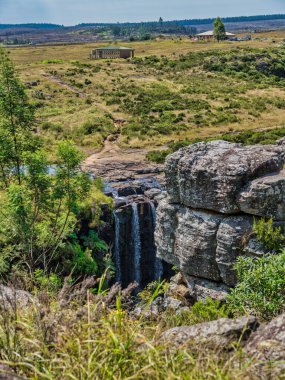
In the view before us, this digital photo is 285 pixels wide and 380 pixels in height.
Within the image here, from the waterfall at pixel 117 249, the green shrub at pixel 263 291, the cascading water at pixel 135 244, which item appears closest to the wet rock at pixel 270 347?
the green shrub at pixel 263 291

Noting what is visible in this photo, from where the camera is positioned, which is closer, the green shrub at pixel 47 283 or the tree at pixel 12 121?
the green shrub at pixel 47 283

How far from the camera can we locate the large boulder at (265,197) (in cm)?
1479

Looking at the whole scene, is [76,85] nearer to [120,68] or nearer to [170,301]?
[120,68]

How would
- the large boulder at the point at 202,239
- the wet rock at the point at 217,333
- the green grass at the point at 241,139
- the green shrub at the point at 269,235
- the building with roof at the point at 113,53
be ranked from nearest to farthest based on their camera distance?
the wet rock at the point at 217,333, the green shrub at the point at 269,235, the large boulder at the point at 202,239, the green grass at the point at 241,139, the building with roof at the point at 113,53

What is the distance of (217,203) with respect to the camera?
15.9m

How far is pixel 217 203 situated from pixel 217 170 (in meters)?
1.12

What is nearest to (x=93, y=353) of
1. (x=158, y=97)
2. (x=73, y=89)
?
(x=158, y=97)

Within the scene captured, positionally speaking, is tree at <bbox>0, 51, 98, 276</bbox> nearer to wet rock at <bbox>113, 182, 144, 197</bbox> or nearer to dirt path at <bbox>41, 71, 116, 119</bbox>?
wet rock at <bbox>113, 182, 144, 197</bbox>

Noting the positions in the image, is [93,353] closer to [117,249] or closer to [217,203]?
[217,203]

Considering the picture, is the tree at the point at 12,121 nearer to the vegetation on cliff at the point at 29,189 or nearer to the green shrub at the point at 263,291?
the vegetation on cliff at the point at 29,189

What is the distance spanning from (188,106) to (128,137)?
17239mm

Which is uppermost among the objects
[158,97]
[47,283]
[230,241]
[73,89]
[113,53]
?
[113,53]

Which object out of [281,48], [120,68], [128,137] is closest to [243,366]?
[128,137]

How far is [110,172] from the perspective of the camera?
38.1 m
